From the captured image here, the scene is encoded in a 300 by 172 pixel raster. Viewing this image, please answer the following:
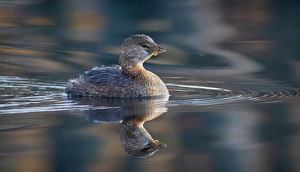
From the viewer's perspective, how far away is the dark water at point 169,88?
5.34 meters

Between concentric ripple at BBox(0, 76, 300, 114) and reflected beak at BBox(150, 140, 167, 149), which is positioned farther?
concentric ripple at BBox(0, 76, 300, 114)

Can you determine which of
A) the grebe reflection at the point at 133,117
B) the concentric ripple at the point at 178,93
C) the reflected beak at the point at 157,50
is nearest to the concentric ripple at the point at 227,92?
the concentric ripple at the point at 178,93

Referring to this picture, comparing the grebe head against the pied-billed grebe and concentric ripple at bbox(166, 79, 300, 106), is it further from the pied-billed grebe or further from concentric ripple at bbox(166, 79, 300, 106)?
concentric ripple at bbox(166, 79, 300, 106)

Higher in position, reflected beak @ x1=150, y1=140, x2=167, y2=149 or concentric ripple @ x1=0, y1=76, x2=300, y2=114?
concentric ripple @ x1=0, y1=76, x2=300, y2=114

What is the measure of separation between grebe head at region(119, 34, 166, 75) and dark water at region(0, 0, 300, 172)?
80 cm

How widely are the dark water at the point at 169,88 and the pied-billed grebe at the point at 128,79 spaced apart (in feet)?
0.97

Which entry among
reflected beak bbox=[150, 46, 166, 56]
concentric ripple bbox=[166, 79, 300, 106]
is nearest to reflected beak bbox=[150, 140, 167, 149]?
concentric ripple bbox=[166, 79, 300, 106]

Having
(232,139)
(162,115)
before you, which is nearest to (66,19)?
(162,115)

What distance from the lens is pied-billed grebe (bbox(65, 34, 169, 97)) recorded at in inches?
338

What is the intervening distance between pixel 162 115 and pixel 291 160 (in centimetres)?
225

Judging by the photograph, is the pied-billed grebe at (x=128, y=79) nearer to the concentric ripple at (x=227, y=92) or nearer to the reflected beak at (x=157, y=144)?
the concentric ripple at (x=227, y=92)

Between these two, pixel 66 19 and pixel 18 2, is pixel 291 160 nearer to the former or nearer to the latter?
pixel 66 19

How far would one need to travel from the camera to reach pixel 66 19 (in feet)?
55.9

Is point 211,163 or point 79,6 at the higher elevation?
point 79,6
